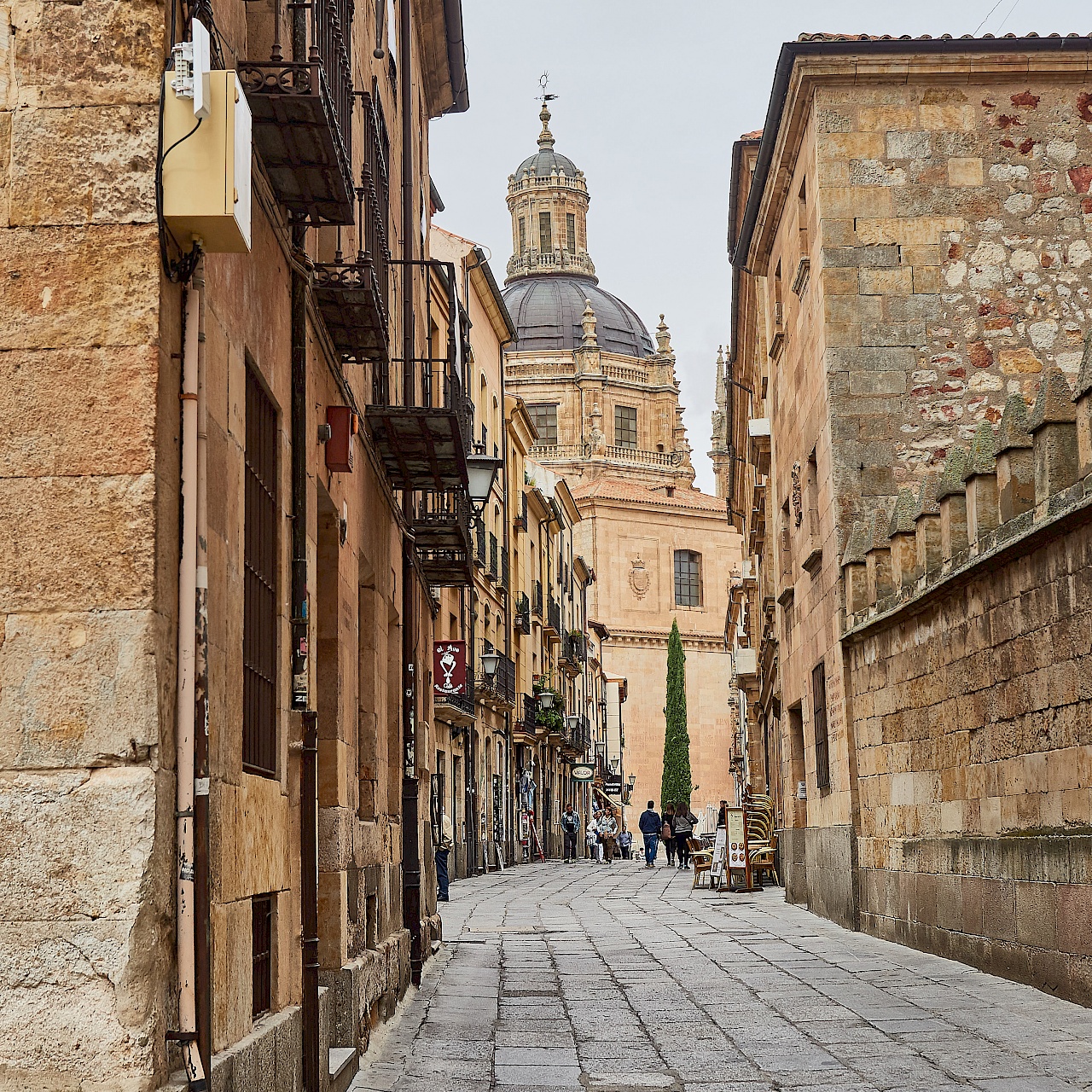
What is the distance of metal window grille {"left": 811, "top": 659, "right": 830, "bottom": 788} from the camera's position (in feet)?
54.8

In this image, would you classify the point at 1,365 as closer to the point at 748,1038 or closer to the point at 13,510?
the point at 13,510

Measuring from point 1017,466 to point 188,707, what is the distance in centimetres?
684

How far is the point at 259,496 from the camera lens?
5883 mm

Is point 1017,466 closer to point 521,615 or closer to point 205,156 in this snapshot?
point 205,156

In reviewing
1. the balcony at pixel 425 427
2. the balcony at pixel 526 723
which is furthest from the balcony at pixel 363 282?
the balcony at pixel 526 723

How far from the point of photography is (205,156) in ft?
14.2

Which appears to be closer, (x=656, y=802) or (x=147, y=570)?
(x=147, y=570)

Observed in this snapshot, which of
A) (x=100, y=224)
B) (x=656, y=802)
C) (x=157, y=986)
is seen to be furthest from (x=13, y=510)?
(x=656, y=802)

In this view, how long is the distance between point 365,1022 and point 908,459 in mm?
8941

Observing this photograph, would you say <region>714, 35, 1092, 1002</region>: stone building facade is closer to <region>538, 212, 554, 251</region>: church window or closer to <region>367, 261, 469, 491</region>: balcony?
<region>367, 261, 469, 491</region>: balcony

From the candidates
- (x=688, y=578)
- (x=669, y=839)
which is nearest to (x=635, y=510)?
(x=688, y=578)

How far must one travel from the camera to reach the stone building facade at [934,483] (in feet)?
30.8

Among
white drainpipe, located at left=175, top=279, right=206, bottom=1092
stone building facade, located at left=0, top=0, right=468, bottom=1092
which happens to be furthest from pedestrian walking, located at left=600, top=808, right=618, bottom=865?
white drainpipe, located at left=175, top=279, right=206, bottom=1092

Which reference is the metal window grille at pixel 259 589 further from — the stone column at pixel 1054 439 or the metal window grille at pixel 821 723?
the metal window grille at pixel 821 723
